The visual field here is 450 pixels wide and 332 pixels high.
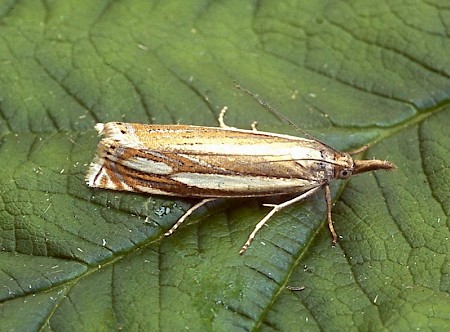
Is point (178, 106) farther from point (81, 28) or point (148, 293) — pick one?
point (148, 293)

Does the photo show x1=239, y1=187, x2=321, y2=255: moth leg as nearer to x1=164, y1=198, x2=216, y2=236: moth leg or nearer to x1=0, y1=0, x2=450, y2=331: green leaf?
x1=0, y1=0, x2=450, y2=331: green leaf

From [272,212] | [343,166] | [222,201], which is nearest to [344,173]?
[343,166]

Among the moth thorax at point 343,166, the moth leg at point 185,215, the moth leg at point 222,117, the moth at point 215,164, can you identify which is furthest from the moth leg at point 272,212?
the moth leg at point 222,117

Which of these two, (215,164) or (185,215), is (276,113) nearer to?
(215,164)

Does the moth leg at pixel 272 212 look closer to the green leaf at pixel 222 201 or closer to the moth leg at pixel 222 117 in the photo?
the green leaf at pixel 222 201

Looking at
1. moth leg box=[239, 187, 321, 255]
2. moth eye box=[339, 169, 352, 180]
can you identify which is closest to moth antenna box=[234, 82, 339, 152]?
moth eye box=[339, 169, 352, 180]

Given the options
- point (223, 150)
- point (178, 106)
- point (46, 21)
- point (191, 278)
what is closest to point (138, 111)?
point (178, 106)
